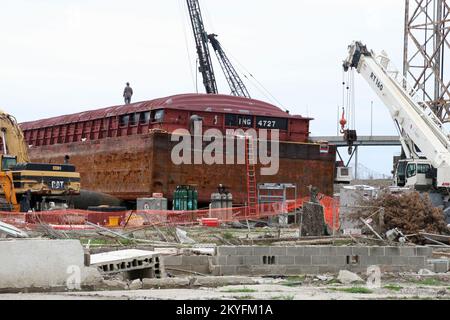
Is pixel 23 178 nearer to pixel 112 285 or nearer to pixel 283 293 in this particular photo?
pixel 112 285

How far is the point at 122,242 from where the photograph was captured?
1991 centimetres

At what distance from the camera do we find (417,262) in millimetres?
18656

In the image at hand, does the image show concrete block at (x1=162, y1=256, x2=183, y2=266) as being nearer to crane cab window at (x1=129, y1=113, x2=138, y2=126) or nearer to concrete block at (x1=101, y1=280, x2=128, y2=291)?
concrete block at (x1=101, y1=280, x2=128, y2=291)

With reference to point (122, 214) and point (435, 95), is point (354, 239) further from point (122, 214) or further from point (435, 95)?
point (435, 95)

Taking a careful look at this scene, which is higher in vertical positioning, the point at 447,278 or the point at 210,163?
the point at 210,163

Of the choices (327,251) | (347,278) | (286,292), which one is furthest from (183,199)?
(286,292)

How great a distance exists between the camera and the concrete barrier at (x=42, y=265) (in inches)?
512

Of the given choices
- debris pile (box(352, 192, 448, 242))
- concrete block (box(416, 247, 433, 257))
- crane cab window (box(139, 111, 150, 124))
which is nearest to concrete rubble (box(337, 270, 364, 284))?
concrete block (box(416, 247, 433, 257))

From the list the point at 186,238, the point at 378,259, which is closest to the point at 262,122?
the point at 186,238

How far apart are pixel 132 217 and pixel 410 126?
13730 mm

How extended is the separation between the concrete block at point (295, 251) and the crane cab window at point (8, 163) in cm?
1820

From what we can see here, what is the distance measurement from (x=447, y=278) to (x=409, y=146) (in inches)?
872

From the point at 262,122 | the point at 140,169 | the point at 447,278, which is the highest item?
the point at 262,122

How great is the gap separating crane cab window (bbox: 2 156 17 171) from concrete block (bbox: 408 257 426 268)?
19.1 metres
